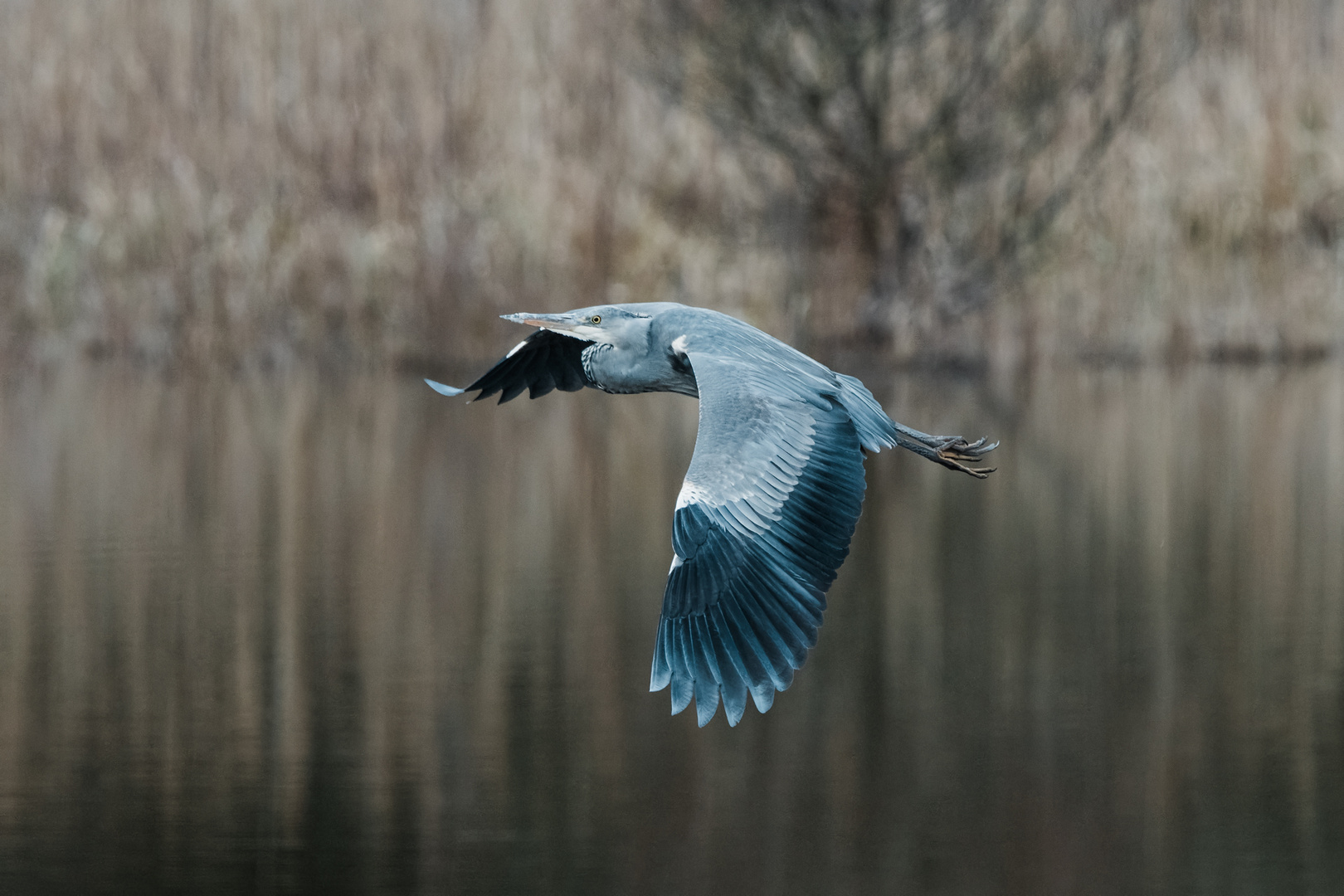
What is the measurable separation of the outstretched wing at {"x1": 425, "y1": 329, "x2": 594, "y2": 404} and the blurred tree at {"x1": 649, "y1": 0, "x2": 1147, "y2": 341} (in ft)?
35.3

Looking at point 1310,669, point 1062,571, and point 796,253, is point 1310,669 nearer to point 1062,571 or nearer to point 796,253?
point 1062,571

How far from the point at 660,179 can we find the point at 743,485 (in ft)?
41.1

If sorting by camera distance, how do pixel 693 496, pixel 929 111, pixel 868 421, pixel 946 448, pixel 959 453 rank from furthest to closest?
pixel 929 111 → pixel 959 453 → pixel 946 448 → pixel 868 421 → pixel 693 496

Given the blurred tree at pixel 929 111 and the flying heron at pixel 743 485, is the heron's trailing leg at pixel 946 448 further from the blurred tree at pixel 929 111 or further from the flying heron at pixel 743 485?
the blurred tree at pixel 929 111

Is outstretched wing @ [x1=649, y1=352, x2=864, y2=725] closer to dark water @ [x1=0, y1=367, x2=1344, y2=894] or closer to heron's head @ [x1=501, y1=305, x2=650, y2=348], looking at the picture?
heron's head @ [x1=501, y1=305, x2=650, y2=348]

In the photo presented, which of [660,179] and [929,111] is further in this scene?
[929,111]

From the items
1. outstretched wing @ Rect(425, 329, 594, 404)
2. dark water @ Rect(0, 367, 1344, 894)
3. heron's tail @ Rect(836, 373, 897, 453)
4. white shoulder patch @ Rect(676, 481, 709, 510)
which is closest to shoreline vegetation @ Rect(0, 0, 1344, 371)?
dark water @ Rect(0, 367, 1344, 894)

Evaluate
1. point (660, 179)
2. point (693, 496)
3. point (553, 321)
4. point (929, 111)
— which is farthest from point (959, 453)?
point (929, 111)

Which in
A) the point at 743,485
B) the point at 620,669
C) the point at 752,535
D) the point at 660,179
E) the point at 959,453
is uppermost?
the point at 660,179

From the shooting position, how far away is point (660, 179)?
17016mm

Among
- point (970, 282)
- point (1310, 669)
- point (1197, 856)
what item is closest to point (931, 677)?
point (1310, 669)

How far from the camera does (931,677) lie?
9.04m

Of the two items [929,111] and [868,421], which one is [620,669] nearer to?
[868,421]

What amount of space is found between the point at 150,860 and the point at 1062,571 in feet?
20.3
